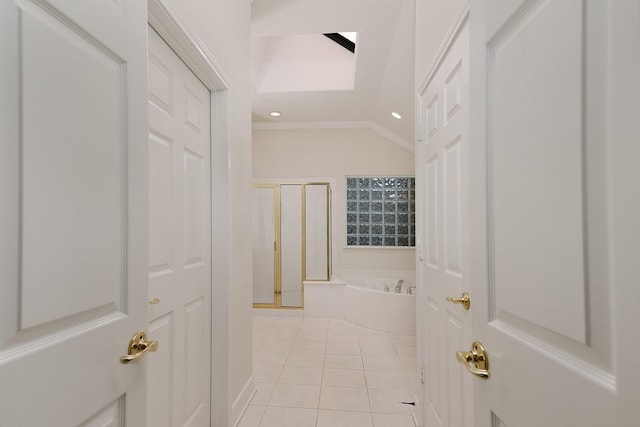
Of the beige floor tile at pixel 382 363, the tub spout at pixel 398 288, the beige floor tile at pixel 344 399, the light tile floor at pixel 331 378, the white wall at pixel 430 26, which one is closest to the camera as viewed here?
the white wall at pixel 430 26

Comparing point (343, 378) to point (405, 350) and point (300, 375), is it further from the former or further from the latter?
point (405, 350)

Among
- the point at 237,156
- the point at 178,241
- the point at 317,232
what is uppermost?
the point at 237,156

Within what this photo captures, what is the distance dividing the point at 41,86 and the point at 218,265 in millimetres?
1360

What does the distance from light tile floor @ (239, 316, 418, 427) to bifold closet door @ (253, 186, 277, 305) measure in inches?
25.2

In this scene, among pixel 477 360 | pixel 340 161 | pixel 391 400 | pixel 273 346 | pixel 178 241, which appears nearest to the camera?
pixel 477 360

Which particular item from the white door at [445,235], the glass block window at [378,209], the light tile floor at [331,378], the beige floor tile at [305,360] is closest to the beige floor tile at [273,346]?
the light tile floor at [331,378]

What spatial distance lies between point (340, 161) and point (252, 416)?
360 cm

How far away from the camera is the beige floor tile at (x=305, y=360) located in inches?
107

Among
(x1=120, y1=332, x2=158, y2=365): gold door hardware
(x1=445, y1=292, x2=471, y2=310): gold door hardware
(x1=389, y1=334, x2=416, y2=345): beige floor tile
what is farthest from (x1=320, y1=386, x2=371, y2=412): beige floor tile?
(x1=120, y1=332, x2=158, y2=365): gold door hardware

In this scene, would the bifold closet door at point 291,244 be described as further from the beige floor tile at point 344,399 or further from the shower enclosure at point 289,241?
the beige floor tile at point 344,399

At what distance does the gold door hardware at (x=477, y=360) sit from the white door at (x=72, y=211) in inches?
32.8

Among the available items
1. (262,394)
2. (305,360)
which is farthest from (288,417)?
(305,360)

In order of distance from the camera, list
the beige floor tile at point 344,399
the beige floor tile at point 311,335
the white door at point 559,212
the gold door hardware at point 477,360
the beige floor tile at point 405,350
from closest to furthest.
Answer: the white door at point 559,212 → the gold door hardware at point 477,360 → the beige floor tile at point 344,399 → the beige floor tile at point 405,350 → the beige floor tile at point 311,335

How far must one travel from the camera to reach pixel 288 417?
1973 millimetres
